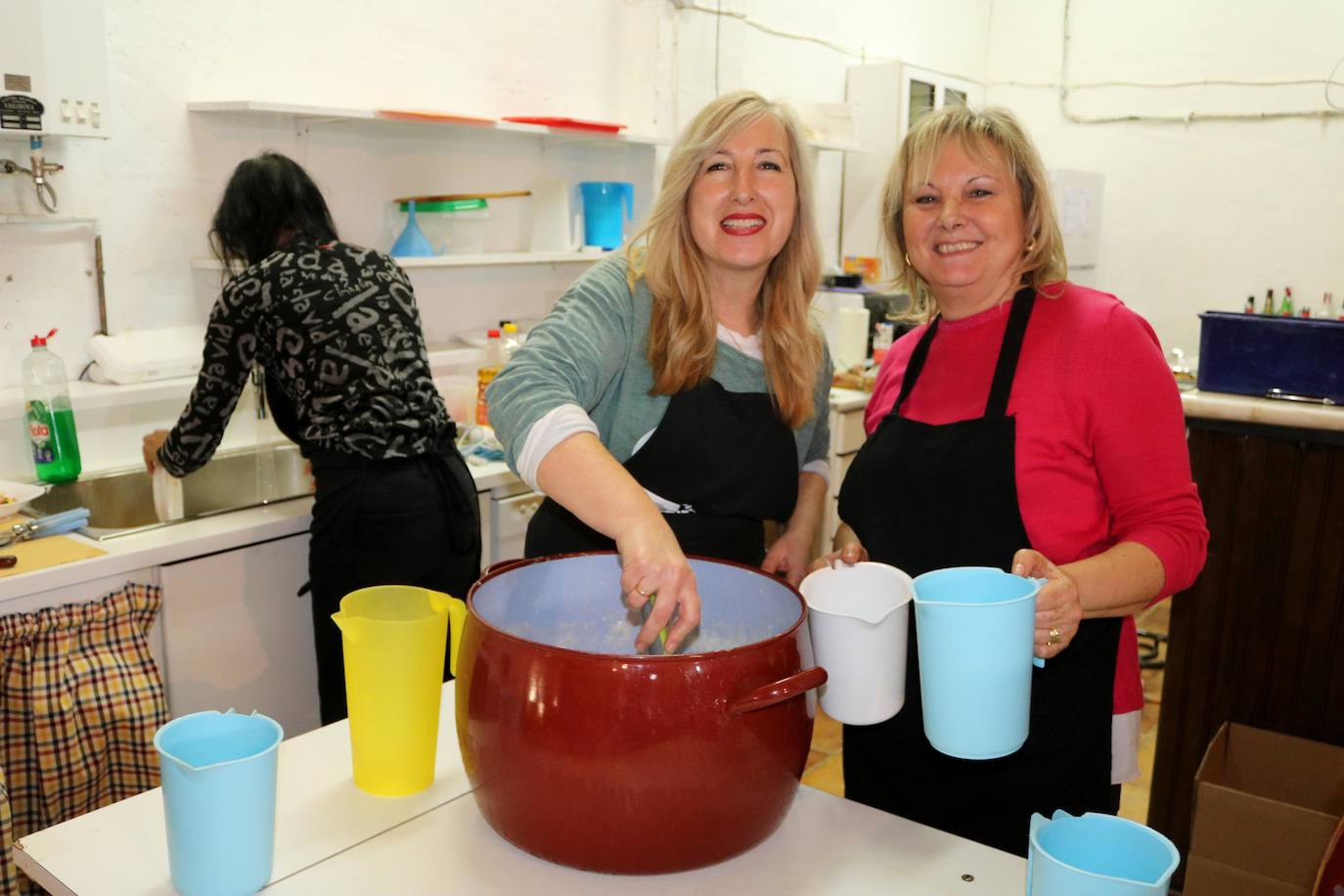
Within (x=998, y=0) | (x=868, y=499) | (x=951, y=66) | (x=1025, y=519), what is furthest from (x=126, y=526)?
(x=998, y=0)

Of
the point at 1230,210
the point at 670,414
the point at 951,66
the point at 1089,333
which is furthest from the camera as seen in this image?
the point at 951,66

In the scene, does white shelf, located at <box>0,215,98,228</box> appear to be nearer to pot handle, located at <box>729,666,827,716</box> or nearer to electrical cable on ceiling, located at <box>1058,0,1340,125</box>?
pot handle, located at <box>729,666,827,716</box>

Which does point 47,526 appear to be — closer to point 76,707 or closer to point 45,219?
point 76,707

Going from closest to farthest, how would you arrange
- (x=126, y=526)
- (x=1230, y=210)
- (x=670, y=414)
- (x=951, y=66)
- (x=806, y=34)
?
(x=670, y=414), (x=126, y=526), (x=806, y=34), (x=1230, y=210), (x=951, y=66)

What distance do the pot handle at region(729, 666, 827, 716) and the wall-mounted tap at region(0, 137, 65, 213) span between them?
7.14ft

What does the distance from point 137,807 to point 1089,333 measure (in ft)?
Result: 3.89

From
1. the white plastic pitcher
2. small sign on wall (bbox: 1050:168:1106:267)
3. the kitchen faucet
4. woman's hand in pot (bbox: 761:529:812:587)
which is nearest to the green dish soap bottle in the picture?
the kitchen faucet

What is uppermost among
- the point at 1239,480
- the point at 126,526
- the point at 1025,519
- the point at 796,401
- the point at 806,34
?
the point at 806,34

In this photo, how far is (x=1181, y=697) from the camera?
245 centimetres

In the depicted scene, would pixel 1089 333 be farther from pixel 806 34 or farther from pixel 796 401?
pixel 806 34

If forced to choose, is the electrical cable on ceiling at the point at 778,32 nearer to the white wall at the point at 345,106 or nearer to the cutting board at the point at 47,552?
the white wall at the point at 345,106

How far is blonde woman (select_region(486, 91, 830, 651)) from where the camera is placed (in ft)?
4.93

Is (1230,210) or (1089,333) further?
(1230,210)

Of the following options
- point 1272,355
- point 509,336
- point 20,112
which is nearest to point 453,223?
point 509,336
